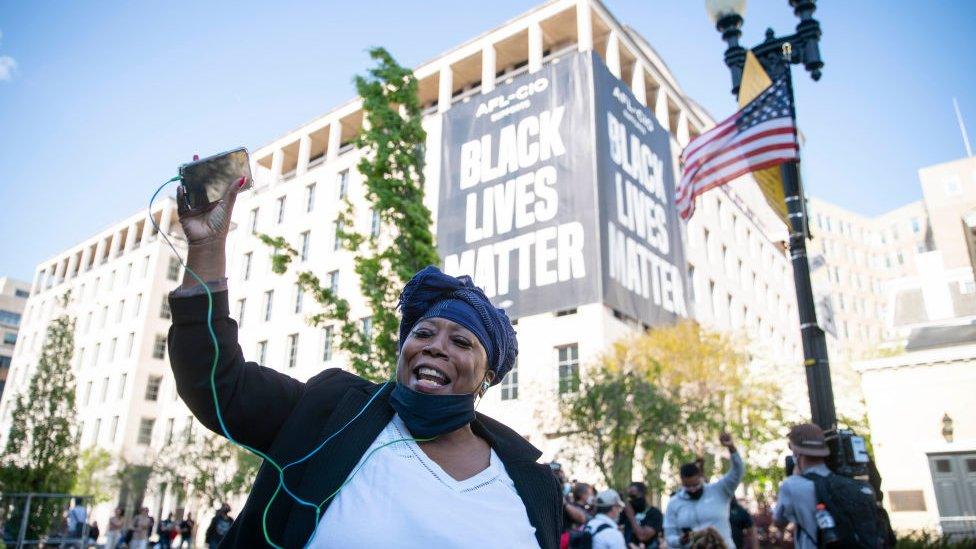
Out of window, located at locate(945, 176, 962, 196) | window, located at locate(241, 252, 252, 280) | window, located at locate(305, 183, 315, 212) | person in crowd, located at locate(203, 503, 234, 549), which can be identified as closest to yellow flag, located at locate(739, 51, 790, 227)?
person in crowd, located at locate(203, 503, 234, 549)

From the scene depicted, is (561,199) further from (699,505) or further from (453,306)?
(453,306)

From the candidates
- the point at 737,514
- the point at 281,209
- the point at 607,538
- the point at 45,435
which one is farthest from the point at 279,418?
the point at 281,209

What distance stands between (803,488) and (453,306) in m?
3.73

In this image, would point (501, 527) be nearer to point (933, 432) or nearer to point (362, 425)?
point (362, 425)

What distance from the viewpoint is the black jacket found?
168 centimetres

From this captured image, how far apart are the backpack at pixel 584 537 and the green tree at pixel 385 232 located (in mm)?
5782

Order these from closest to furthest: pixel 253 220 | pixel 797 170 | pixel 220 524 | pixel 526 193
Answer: pixel 797 170
pixel 220 524
pixel 526 193
pixel 253 220

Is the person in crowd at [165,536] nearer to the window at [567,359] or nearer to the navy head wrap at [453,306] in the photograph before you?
the window at [567,359]

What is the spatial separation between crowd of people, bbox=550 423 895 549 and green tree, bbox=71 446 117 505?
1750 inches

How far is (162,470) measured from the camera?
35062 mm

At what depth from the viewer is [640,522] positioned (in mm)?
7875

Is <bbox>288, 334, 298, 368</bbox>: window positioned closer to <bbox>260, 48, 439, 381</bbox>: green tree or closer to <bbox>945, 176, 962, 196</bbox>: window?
<bbox>260, 48, 439, 381</bbox>: green tree

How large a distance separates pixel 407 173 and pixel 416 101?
202 cm

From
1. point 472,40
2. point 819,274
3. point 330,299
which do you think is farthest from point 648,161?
point 819,274
